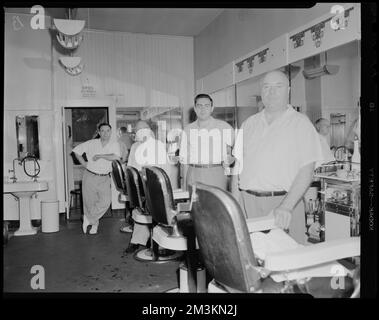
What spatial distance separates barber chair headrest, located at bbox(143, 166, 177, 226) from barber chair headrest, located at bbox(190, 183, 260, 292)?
618 millimetres

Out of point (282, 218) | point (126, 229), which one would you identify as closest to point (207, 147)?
point (282, 218)

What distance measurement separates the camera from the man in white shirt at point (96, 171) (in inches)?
84.8

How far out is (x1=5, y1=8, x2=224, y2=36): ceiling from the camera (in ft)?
6.07

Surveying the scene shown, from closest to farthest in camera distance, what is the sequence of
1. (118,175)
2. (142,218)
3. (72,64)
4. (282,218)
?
(282,218) → (72,64) → (118,175) → (142,218)

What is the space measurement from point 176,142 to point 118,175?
0.61 m

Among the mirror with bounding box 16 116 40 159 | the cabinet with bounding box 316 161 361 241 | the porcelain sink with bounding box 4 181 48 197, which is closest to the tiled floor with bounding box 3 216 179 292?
the porcelain sink with bounding box 4 181 48 197

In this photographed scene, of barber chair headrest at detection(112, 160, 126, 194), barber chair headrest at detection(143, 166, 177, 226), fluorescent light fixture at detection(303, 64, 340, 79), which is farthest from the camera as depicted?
barber chair headrest at detection(112, 160, 126, 194)

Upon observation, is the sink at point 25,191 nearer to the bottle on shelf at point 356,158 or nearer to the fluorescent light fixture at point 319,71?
the bottle on shelf at point 356,158

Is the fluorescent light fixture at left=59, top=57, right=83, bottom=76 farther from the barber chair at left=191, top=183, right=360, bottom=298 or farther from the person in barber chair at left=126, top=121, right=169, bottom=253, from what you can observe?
the barber chair at left=191, top=183, right=360, bottom=298

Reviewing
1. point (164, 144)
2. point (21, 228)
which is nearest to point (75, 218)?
point (21, 228)

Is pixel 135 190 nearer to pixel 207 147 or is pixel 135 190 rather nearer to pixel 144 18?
pixel 207 147

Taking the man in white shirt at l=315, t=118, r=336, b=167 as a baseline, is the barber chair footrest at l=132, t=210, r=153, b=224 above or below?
below

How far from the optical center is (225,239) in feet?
4.20
